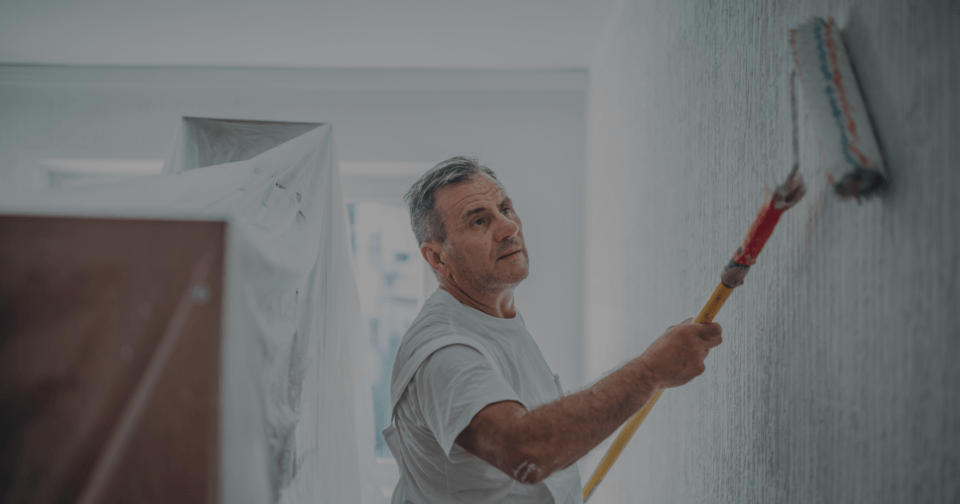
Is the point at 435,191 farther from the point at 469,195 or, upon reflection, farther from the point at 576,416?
the point at 576,416

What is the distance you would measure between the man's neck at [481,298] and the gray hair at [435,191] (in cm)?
9

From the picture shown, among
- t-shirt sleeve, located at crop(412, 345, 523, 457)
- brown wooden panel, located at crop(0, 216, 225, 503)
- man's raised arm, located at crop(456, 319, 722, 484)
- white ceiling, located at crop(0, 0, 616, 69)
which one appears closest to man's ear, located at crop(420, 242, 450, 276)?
t-shirt sleeve, located at crop(412, 345, 523, 457)

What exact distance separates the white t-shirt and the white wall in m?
1.18

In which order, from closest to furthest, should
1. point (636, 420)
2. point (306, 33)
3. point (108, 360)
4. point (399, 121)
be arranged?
point (108, 360), point (636, 420), point (306, 33), point (399, 121)

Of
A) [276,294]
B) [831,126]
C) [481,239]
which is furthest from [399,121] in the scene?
[831,126]

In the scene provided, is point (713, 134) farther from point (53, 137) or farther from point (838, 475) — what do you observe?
point (53, 137)

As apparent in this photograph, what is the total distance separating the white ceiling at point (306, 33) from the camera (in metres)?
1.66

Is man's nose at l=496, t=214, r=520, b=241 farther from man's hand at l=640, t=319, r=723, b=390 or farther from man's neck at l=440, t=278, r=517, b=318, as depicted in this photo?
man's hand at l=640, t=319, r=723, b=390

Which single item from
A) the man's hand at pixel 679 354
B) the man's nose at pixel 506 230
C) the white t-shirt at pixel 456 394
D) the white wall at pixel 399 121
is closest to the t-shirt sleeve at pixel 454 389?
the white t-shirt at pixel 456 394

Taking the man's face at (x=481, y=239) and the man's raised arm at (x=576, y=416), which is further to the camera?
the man's face at (x=481, y=239)

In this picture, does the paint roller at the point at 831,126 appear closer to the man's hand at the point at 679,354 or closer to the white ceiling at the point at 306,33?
the man's hand at the point at 679,354

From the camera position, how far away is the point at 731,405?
78 centimetres

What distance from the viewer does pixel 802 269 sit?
23.4 inches

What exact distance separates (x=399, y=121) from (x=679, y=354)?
5.83 ft
